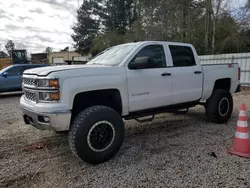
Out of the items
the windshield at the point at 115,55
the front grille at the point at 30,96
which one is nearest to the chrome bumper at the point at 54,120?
A: the front grille at the point at 30,96

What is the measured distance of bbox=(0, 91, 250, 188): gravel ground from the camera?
9.84ft

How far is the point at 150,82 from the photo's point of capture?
4172mm

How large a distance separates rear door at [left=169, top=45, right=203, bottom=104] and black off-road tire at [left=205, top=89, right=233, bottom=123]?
1.62 ft

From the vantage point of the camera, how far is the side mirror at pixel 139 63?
12.6ft

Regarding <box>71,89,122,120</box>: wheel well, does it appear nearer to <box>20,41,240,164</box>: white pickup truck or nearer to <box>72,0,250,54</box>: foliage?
<box>20,41,240,164</box>: white pickup truck

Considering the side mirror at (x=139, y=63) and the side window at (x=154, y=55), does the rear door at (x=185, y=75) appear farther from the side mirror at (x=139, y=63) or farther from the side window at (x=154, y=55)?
the side mirror at (x=139, y=63)

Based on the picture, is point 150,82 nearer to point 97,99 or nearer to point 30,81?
point 97,99

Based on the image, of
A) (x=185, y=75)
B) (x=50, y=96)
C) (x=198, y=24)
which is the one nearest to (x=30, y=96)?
(x=50, y=96)

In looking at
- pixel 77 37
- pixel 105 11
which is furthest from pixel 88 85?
pixel 77 37

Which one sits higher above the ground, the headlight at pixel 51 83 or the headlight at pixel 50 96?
the headlight at pixel 51 83

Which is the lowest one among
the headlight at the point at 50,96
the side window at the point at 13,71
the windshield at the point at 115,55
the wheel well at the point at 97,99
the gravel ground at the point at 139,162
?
the gravel ground at the point at 139,162

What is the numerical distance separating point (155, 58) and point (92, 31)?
36.8 meters

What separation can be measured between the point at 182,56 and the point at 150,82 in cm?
135

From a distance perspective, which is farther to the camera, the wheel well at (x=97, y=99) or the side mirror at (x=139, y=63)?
the side mirror at (x=139, y=63)
